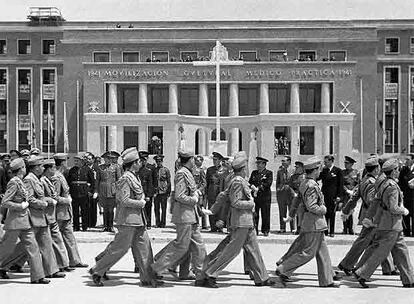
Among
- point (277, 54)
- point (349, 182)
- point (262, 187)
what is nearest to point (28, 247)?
point (262, 187)

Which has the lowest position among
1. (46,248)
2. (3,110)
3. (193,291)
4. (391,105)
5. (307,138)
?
(193,291)

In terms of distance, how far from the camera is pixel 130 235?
11875 mm

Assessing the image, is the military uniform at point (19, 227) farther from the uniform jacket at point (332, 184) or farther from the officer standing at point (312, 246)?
the uniform jacket at point (332, 184)

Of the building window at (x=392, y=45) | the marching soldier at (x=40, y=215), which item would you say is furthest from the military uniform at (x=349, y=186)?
the building window at (x=392, y=45)

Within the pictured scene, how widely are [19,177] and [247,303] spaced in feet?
14.2

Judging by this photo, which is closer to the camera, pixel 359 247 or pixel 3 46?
pixel 359 247

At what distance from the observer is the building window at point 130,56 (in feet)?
193

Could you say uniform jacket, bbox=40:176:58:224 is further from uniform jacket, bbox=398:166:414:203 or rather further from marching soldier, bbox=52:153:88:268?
uniform jacket, bbox=398:166:414:203

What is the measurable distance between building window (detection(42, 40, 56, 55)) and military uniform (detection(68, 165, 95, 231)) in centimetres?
4767

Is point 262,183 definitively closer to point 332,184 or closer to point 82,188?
point 332,184

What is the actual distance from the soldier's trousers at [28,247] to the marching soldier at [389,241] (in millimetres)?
5066

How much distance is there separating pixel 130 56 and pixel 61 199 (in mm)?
46332

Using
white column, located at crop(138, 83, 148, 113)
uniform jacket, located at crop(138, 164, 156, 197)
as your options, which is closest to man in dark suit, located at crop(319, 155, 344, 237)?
uniform jacket, located at crop(138, 164, 156, 197)

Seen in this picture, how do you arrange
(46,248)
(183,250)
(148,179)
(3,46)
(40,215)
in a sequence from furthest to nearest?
(3,46), (148,179), (46,248), (40,215), (183,250)
